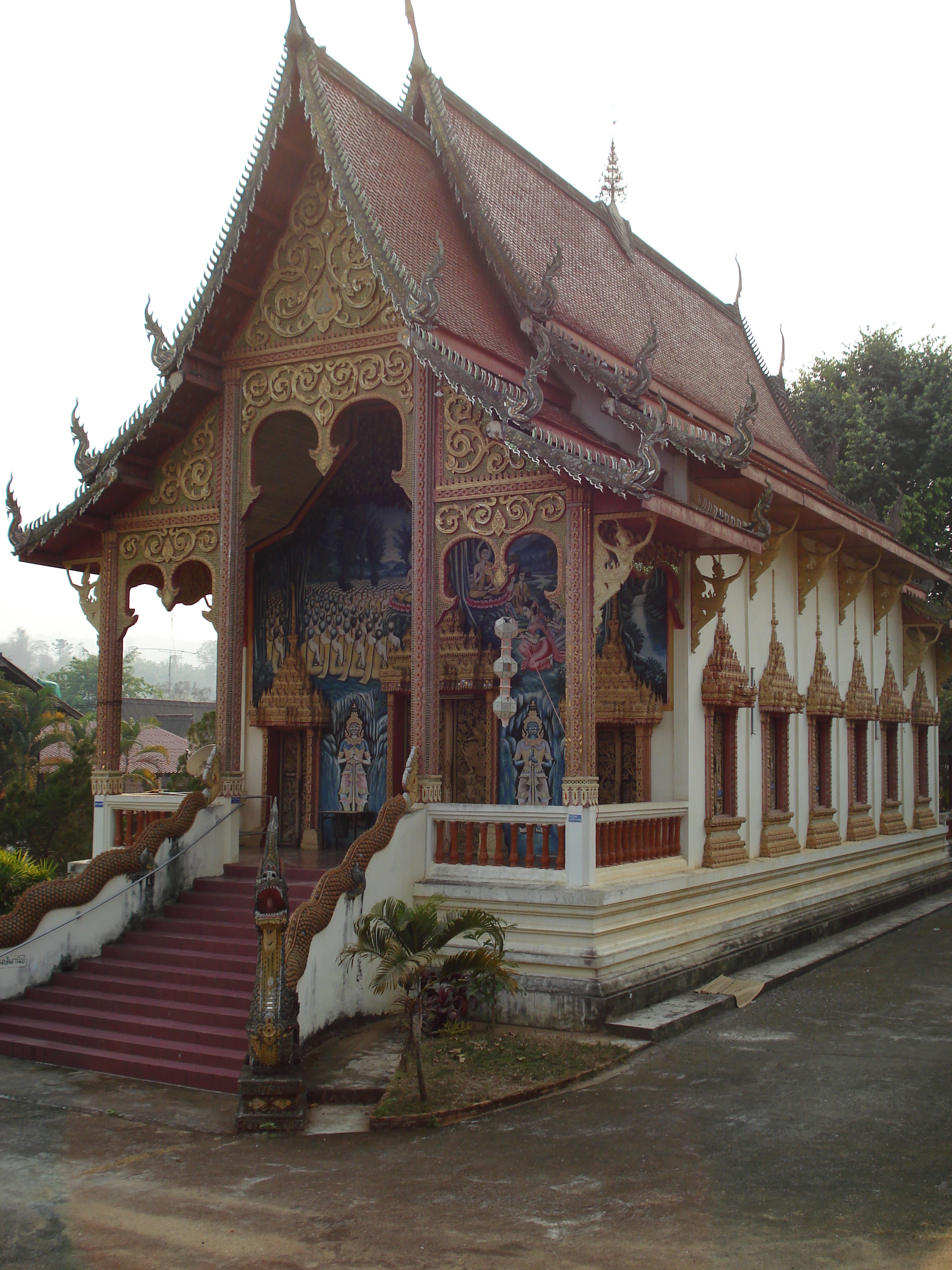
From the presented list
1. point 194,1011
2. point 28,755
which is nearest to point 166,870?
point 194,1011

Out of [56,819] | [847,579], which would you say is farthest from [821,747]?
[56,819]

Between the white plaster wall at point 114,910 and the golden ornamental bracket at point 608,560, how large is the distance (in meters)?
3.84

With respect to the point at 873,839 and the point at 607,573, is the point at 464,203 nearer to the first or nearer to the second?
the point at 607,573

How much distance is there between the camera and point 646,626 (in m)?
11.4

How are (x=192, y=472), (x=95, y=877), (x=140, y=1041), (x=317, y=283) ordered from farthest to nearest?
(x=192, y=472)
(x=317, y=283)
(x=95, y=877)
(x=140, y=1041)

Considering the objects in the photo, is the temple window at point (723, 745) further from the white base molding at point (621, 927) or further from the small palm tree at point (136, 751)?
the small palm tree at point (136, 751)

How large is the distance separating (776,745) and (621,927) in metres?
4.83

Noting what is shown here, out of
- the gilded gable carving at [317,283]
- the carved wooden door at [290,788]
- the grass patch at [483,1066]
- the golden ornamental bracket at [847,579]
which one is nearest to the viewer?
the grass patch at [483,1066]

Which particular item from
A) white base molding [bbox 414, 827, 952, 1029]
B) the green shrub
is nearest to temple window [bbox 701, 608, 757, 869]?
white base molding [bbox 414, 827, 952, 1029]

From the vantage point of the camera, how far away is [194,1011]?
8.59 meters

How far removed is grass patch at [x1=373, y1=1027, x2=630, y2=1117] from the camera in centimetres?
729

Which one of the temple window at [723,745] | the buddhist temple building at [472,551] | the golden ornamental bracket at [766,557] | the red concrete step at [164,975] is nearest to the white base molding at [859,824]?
the buddhist temple building at [472,551]

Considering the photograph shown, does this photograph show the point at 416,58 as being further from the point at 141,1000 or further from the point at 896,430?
the point at 896,430

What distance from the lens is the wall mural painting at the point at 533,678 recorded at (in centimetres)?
1143
